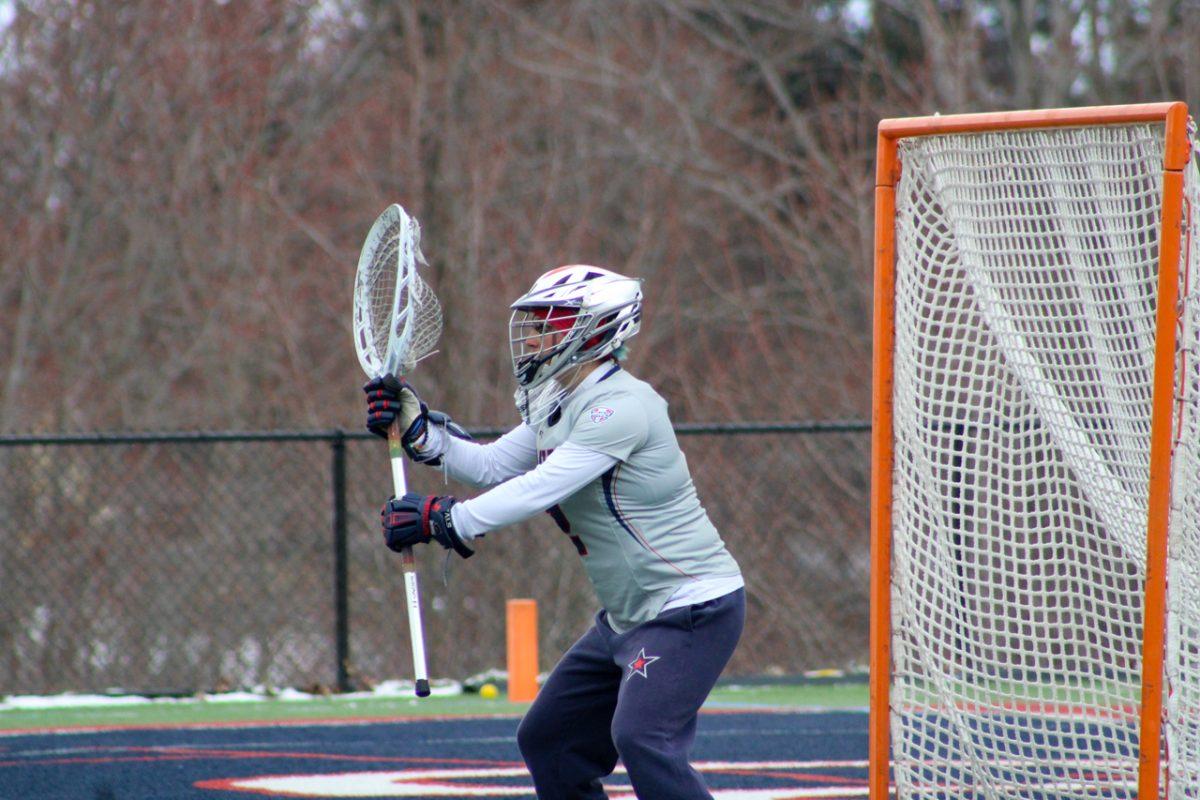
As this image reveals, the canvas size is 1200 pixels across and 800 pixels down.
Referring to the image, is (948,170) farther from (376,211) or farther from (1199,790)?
(376,211)

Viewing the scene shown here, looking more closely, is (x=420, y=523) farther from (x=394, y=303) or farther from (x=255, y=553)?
(x=255, y=553)

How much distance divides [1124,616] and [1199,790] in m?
0.76

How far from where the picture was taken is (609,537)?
5.20 m

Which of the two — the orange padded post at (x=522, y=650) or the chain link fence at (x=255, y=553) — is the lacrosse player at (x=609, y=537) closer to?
the orange padded post at (x=522, y=650)

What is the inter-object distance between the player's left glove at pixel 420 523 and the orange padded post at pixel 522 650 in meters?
5.23

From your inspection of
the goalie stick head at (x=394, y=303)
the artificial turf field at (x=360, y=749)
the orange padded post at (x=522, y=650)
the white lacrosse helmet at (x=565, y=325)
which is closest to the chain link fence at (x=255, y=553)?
the artificial turf field at (x=360, y=749)

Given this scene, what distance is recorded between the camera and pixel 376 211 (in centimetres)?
1770

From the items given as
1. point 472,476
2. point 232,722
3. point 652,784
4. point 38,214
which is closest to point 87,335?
point 38,214

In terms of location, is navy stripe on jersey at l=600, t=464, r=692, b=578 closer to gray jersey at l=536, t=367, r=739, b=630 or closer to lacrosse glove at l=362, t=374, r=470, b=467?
gray jersey at l=536, t=367, r=739, b=630

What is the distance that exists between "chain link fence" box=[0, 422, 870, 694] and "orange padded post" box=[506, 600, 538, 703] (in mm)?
1672

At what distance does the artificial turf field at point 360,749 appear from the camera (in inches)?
292

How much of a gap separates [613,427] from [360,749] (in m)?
4.17

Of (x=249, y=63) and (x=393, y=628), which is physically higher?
(x=249, y=63)

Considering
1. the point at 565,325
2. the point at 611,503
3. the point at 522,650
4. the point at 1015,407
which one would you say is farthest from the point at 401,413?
the point at 522,650
